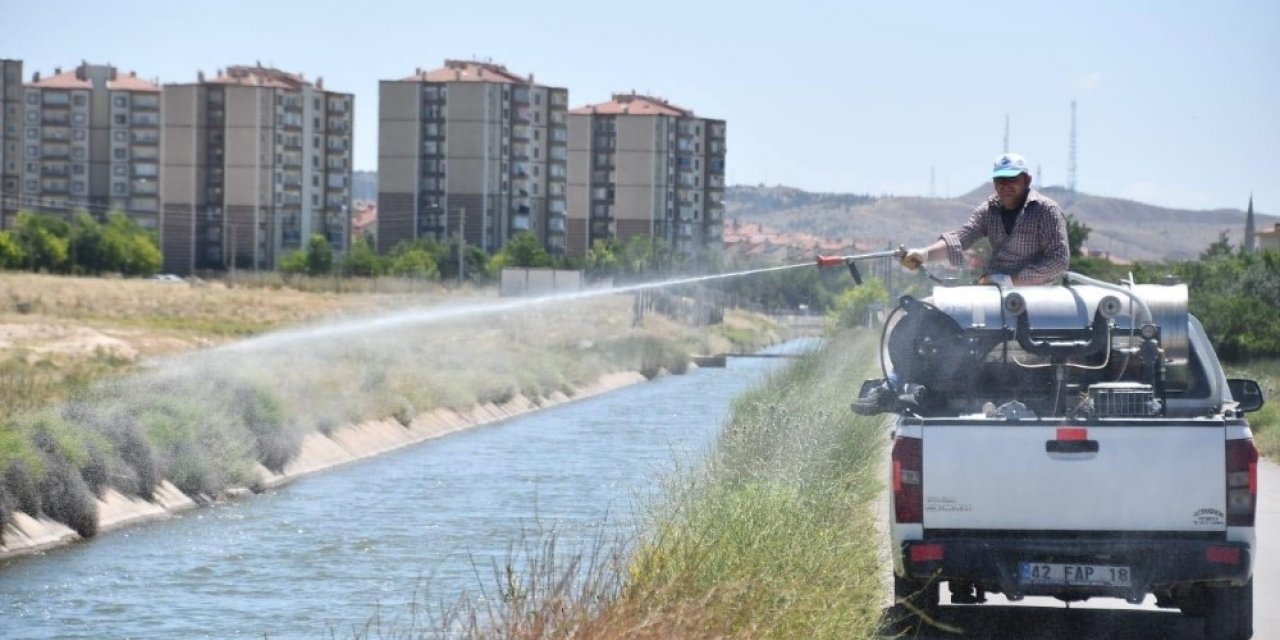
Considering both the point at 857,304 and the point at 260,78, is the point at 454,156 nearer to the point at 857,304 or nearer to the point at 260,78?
the point at 260,78

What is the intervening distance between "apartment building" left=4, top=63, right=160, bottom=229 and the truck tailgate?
155523mm

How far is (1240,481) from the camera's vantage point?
9.66 metres

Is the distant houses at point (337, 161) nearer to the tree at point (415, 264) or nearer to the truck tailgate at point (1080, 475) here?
the tree at point (415, 264)

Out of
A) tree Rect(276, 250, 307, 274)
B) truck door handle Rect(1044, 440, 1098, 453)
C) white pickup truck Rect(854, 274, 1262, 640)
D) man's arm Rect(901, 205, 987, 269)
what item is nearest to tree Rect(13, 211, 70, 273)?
tree Rect(276, 250, 307, 274)

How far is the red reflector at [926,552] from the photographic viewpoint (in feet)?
32.5

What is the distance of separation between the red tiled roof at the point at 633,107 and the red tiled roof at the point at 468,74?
8.07 m

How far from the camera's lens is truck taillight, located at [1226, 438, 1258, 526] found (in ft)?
31.5

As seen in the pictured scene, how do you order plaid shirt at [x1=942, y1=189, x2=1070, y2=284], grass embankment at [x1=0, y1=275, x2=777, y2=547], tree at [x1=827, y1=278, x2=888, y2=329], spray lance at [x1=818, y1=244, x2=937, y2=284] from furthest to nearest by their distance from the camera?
tree at [x1=827, y1=278, x2=888, y2=329]
grass embankment at [x1=0, y1=275, x2=777, y2=547]
spray lance at [x1=818, y1=244, x2=937, y2=284]
plaid shirt at [x1=942, y1=189, x2=1070, y2=284]

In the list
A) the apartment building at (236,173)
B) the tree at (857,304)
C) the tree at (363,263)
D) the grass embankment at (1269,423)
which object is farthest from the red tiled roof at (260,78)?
the grass embankment at (1269,423)

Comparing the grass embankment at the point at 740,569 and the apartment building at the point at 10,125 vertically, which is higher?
the apartment building at the point at 10,125

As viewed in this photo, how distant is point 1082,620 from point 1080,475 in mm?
2566

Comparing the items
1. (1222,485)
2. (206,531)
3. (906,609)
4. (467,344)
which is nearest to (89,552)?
(206,531)

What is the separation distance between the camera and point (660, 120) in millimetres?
157750

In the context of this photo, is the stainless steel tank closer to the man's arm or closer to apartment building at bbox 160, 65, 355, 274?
the man's arm
